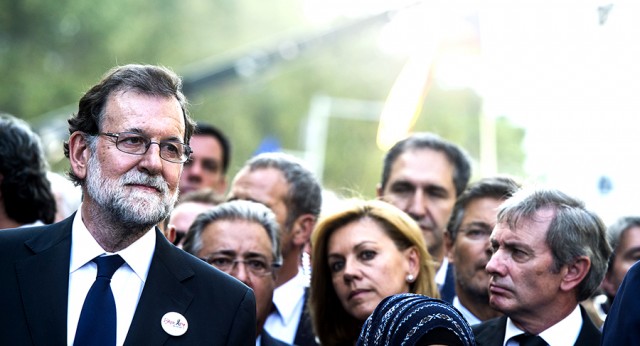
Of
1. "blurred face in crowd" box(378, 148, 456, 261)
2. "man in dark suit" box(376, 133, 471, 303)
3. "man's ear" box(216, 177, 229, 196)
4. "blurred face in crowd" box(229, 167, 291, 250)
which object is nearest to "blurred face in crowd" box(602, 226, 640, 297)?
"man in dark suit" box(376, 133, 471, 303)

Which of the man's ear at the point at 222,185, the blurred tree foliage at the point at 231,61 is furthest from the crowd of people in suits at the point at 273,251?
the blurred tree foliage at the point at 231,61

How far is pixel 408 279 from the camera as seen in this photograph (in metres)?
6.12

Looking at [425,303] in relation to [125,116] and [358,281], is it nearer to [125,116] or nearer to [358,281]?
[125,116]

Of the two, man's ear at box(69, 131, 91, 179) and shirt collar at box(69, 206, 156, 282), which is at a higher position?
man's ear at box(69, 131, 91, 179)

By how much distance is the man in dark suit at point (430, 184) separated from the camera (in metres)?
7.32

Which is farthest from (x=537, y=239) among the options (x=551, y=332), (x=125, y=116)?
(x=125, y=116)

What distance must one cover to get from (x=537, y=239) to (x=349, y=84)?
37.1 meters

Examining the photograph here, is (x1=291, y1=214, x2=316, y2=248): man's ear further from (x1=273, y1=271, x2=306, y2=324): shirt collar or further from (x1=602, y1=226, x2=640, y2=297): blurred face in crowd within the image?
(x1=602, y1=226, x2=640, y2=297): blurred face in crowd

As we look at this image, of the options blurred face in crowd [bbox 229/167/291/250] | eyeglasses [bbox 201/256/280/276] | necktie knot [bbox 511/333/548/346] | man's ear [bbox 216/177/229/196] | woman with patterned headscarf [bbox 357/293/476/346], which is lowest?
necktie knot [bbox 511/333/548/346]

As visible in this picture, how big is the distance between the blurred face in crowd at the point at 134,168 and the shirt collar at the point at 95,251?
112mm

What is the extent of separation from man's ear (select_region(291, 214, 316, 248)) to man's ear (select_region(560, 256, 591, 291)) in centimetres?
234

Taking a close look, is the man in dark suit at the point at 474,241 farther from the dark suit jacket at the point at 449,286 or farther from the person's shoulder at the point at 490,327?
the person's shoulder at the point at 490,327

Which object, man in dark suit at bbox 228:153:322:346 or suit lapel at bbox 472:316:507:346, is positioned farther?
man in dark suit at bbox 228:153:322:346

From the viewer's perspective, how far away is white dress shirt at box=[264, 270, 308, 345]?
662 cm
